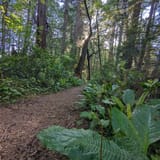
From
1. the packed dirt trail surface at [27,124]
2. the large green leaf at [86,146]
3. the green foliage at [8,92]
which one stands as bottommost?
the packed dirt trail surface at [27,124]

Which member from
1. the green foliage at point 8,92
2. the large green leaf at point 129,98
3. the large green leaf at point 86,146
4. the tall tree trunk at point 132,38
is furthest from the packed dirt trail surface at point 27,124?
the tall tree trunk at point 132,38

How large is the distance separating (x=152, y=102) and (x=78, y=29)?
1125 cm

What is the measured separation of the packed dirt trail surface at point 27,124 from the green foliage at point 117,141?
59 cm

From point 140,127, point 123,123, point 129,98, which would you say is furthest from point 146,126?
point 129,98

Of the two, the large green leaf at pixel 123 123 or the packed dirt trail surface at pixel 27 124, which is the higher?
the large green leaf at pixel 123 123

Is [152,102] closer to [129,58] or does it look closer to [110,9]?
[129,58]

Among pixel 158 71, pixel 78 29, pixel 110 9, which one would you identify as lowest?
pixel 158 71

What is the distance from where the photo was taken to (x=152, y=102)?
9.18 ft

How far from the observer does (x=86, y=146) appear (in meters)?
1.63

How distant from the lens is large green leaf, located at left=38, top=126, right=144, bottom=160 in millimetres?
1614

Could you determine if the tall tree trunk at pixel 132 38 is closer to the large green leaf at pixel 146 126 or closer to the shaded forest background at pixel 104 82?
the shaded forest background at pixel 104 82

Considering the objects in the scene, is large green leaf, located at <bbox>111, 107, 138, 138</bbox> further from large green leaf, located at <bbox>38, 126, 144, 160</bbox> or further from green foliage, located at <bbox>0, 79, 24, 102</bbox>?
green foliage, located at <bbox>0, 79, 24, 102</bbox>

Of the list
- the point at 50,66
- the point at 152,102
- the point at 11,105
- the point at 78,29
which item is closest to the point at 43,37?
the point at 50,66

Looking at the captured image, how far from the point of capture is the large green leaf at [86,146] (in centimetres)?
161
